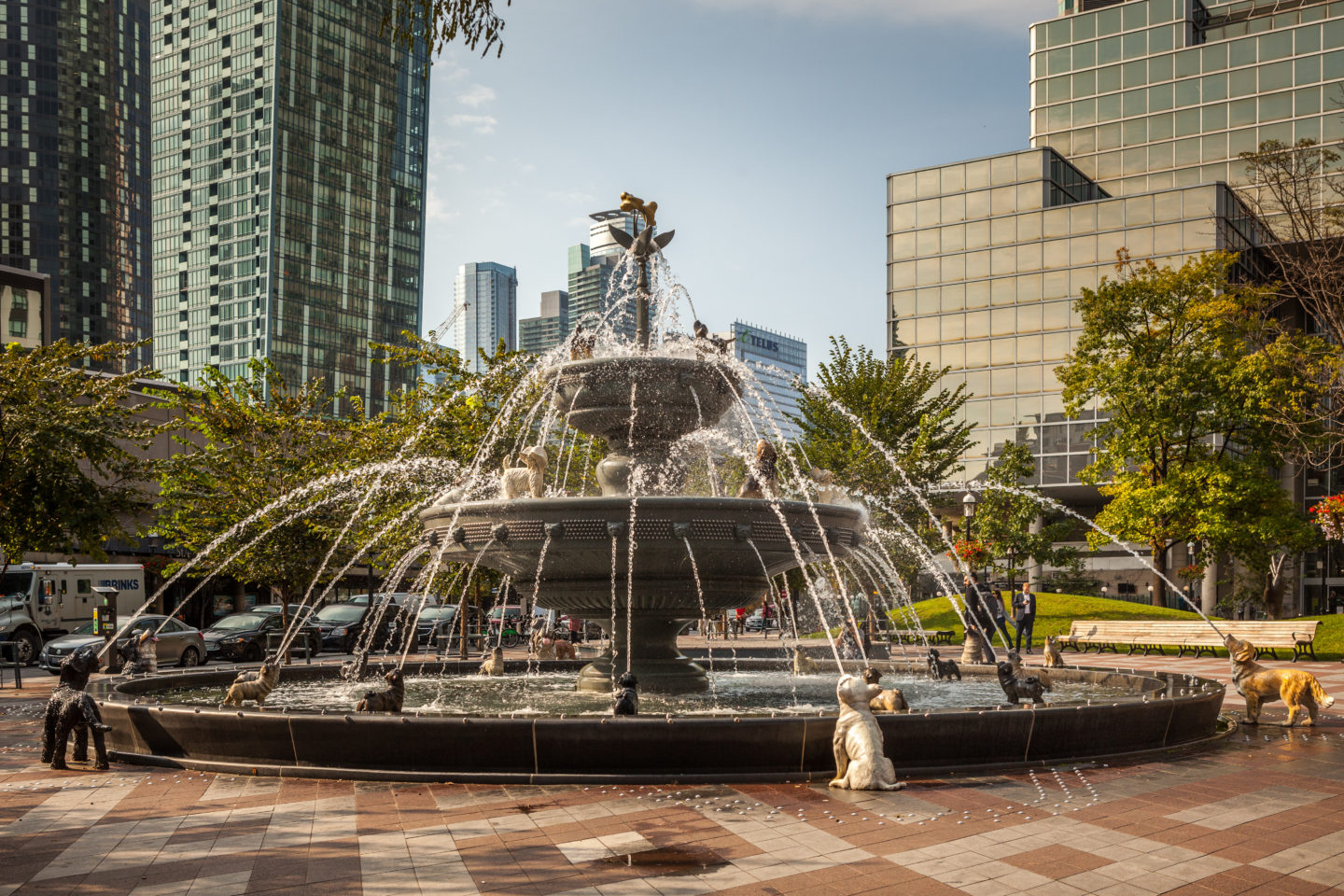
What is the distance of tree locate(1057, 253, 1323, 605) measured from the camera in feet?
110

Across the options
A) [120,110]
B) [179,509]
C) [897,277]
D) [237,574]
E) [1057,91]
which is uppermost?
[120,110]

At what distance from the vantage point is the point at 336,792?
7.73m

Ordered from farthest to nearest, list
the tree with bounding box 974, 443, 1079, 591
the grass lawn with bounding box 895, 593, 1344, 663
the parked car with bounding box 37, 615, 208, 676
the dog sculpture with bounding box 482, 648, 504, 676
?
the tree with bounding box 974, 443, 1079, 591, the grass lawn with bounding box 895, 593, 1344, 663, the parked car with bounding box 37, 615, 208, 676, the dog sculpture with bounding box 482, 648, 504, 676

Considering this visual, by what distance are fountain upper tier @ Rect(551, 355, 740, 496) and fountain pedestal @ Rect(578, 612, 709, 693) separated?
153 centimetres

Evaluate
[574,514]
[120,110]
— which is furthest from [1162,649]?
[120,110]

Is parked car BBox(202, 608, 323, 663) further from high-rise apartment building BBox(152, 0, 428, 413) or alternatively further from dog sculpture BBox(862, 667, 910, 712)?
high-rise apartment building BBox(152, 0, 428, 413)

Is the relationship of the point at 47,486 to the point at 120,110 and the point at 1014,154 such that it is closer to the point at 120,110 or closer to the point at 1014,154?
the point at 1014,154

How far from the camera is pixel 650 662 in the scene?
12.0 m

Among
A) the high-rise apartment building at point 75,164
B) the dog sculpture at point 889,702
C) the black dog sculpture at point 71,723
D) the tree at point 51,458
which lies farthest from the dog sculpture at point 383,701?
the high-rise apartment building at point 75,164

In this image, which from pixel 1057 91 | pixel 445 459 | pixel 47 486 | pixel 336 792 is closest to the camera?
pixel 336 792

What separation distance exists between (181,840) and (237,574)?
1053 inches

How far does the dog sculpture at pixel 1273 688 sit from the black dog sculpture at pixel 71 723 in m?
11.1

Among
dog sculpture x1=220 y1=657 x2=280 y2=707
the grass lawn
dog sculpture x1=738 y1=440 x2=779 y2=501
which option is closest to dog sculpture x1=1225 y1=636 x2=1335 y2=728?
dog sculpture x1=738 y1=440 x2=779 y2=501

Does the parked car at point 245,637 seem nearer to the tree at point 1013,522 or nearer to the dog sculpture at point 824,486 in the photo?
the dog sculpture at point 824,486
